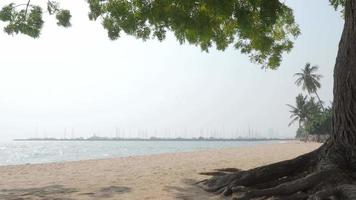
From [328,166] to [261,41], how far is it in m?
4.82

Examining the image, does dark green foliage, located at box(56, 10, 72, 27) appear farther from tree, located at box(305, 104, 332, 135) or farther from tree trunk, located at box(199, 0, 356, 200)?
tree, located at box(305, 104, 332, 135)

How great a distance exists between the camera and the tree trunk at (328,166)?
27.1 ft

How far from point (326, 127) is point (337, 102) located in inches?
3268

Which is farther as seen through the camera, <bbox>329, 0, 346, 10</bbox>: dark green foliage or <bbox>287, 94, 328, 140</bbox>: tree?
<bbox>287, 94, 328, 140</bbox>: tree

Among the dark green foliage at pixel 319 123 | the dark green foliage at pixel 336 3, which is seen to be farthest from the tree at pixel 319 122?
the dark green foliage at pixel 336 3

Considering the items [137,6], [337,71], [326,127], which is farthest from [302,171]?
[326,127]

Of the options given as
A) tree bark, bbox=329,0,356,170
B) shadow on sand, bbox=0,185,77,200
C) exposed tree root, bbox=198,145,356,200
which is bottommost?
shadow on sand, bbox=0,185,77,200

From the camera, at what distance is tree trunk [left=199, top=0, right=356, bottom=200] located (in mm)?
8266

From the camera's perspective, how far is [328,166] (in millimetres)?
8789

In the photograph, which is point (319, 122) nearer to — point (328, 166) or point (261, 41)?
point (261, 41)

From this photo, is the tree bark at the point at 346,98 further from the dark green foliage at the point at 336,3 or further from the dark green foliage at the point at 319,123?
the dark green foliage at the point at 319,123

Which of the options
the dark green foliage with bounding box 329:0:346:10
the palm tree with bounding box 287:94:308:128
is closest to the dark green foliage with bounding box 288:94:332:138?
the palm tree with bounding box 287:94:308:128

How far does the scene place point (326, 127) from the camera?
288 ft

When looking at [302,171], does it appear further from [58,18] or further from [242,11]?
[58,18]
